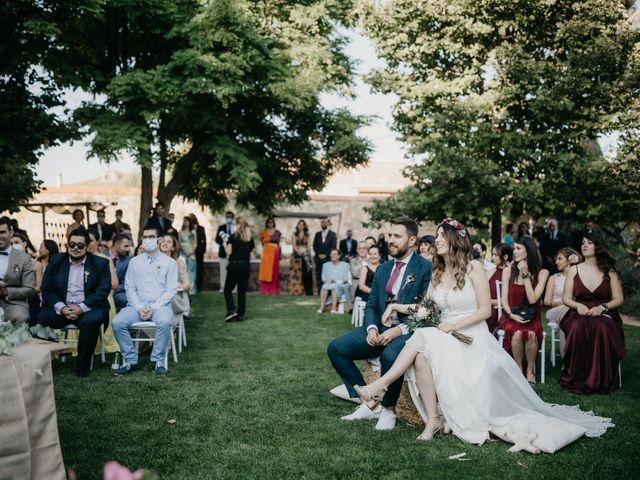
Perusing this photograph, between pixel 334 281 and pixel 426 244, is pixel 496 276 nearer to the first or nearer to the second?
pixel 426 244

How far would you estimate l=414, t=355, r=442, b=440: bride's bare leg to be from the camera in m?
5.40

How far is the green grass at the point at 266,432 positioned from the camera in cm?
459

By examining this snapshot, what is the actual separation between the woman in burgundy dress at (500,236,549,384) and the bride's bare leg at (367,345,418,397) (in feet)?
8.57

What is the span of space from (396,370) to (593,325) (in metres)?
2.99

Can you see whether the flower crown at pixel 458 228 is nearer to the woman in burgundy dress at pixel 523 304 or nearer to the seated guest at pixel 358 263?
the woman in burgundy dress at pixel 523 304

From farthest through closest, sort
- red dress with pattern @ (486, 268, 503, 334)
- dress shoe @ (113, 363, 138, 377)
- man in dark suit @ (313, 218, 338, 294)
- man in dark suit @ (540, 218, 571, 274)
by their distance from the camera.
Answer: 1. man in dark suit @ (313, 218, 338, 294)
2. man in dark suit @ (540, 218, 571, 274)
3. red dress with pattern @ (486, 268, 503, 334)
4. dress shoe @ (113, 363, 138, 377)

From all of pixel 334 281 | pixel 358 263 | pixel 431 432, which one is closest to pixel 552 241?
pixel 358 263

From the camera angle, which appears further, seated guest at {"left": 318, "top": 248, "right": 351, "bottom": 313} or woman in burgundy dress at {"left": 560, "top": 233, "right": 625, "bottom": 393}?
seated guest at {"left": 318, "top": 248, "right": 351, "bottom": 313}

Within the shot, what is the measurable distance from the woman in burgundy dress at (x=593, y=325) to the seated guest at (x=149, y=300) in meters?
4.75

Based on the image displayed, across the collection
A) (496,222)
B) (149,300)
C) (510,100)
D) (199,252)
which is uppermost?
(510,100)

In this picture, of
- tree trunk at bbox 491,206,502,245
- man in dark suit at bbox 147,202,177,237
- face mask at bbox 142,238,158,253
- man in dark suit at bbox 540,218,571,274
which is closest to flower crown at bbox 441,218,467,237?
face mask at bbox 142,238,158,253

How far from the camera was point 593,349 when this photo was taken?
23.3 feet

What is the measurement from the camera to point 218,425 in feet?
18.6

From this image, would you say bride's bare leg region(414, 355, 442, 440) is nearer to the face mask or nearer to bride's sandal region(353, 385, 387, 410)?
bride's sandal region(353, 385, 387, 410)
